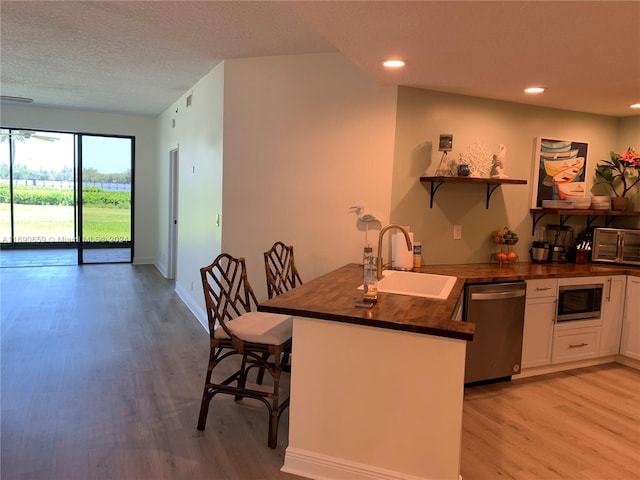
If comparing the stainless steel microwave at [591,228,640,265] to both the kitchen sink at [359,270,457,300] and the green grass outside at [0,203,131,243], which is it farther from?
the green grass outside at [0,203,131,243]

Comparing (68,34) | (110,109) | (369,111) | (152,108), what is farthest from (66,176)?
(369,111)

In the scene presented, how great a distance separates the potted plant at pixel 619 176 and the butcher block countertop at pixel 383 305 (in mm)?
1421

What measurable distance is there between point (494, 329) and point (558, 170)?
73.1 inches

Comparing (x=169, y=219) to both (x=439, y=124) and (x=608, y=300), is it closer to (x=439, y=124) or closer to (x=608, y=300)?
(x=439, y=124)

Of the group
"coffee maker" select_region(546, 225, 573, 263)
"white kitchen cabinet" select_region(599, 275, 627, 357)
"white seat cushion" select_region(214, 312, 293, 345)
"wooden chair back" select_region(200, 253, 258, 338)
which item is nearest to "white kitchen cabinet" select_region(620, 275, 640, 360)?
"white kitchen cabinet" select_region(599, 275, 627, 357)

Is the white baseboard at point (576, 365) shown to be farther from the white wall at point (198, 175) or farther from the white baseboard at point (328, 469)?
the white wall at point (198, 175)

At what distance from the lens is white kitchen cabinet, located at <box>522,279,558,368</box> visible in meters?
3.76

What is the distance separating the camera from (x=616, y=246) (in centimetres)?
439

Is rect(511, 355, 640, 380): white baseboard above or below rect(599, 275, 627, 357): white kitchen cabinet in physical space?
below

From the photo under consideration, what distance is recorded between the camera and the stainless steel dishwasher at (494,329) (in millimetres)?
3496

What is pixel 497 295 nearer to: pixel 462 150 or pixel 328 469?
pixel 462 150

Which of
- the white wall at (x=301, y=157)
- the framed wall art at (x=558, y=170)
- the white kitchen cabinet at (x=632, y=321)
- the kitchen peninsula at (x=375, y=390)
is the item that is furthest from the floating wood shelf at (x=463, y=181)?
the kitchen peninsula at (x=375, y=390)

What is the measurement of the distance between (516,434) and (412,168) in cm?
209

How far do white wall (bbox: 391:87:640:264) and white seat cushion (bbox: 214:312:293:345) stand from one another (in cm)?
147
